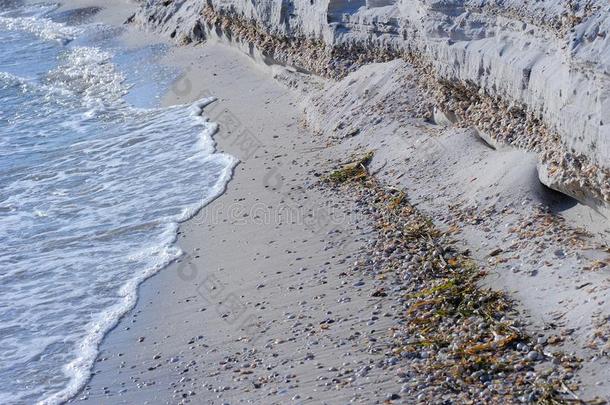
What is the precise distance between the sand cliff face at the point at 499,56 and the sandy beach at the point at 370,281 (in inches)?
11.3

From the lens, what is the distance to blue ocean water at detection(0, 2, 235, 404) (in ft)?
20.9

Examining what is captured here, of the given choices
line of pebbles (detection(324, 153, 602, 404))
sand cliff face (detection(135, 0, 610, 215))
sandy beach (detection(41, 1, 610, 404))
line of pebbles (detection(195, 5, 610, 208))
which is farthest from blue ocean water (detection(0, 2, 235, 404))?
line of pebbles (detection(324, 153, 602, 404))

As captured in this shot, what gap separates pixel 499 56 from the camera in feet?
23.4

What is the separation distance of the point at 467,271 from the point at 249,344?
1.57 metres

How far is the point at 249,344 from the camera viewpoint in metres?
5.78

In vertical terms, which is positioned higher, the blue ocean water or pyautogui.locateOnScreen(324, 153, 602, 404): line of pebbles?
pyautogui.locateOnScreen(324, 153, 602, 404): line of pebbles

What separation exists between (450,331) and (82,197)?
4.92m

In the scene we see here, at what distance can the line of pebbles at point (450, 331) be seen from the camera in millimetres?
4633

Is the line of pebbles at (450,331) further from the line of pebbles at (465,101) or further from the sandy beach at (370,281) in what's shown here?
the line of pebbles at (465,101)

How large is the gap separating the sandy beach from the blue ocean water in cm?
30

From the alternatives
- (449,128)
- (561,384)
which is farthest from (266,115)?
(561,384)

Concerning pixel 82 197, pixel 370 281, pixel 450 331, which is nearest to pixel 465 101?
pixel 370 281

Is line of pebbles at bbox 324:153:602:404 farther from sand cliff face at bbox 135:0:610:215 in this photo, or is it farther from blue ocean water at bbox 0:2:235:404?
blue ocean water at bbox 0:2:235:404

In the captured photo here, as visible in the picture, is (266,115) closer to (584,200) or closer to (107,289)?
(107,289)
